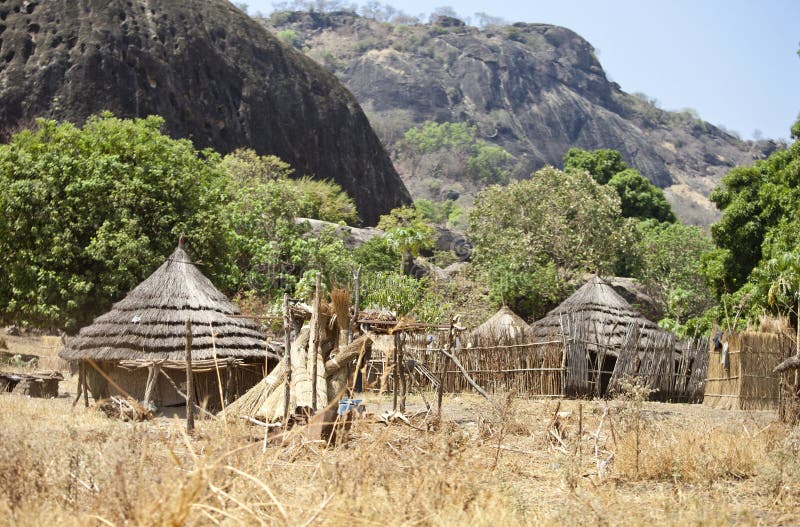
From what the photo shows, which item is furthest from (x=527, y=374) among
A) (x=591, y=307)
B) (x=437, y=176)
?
(x=437, y=176)

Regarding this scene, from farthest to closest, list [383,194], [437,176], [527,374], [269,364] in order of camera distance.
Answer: [437,176]
[383,194]
[527,374]
[269,364]

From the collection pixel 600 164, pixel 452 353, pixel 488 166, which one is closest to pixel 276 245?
pixel 452 353

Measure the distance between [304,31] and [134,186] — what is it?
335 feet

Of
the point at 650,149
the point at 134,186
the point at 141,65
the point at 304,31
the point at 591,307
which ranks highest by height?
the point at 304,31

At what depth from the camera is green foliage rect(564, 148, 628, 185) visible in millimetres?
47875

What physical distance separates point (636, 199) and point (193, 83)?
24.6 metres

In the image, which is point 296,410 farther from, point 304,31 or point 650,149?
point 304,31

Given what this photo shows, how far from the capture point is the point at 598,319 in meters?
18.9

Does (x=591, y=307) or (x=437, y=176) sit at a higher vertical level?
(x=437, y=176)

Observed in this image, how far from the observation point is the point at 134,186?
61.2 ft

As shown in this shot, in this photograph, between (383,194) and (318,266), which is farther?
(383,194)

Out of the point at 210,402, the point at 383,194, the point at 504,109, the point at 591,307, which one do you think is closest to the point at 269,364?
the point at 210,402

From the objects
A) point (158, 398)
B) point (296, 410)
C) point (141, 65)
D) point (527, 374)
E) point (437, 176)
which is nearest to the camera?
point (296, 410)

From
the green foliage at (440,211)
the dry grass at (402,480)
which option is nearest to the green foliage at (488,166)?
the green foliage at (440,211)
